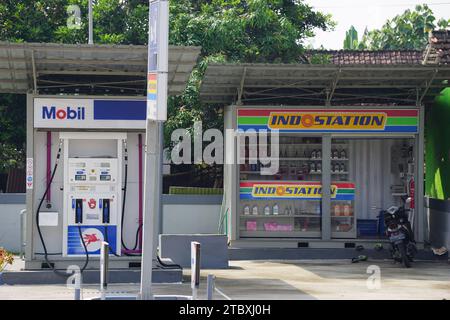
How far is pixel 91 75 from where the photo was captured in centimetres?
1853

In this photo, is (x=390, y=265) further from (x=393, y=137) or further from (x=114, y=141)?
(x=114, y=141)

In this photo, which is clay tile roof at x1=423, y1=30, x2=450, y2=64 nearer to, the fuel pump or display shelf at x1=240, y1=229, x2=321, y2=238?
display shelf at x1=240, y1=229, x2=321, y2=238

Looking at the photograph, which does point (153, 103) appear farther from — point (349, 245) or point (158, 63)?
point (349, 245)

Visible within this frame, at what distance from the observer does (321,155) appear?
76.7 ft

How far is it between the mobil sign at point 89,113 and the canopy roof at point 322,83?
3.21m

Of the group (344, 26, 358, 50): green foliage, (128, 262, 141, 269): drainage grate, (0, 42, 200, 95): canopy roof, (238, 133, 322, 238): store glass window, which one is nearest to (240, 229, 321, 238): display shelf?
(238, 133, 322, 238): store glass window

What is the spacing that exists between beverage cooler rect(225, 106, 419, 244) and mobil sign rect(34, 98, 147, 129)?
5.16 m

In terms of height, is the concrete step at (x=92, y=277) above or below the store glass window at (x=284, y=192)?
below

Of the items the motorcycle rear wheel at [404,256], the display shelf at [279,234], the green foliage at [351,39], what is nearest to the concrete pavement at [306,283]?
the motorcycle rear wheel at [404,256]

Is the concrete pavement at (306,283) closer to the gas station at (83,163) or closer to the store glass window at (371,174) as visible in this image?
the gas station at (83,163)

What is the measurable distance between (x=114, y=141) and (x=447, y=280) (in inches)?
265

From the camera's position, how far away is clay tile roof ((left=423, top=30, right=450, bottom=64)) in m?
28.8

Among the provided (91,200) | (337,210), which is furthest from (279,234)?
(91,200)

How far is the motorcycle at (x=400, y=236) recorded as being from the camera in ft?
68.9
